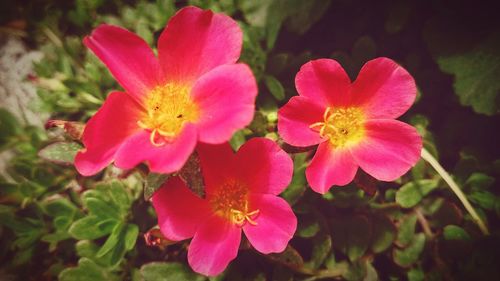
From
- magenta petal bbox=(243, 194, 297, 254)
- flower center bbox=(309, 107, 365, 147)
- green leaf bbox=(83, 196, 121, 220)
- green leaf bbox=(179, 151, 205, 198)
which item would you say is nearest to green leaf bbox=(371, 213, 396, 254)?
flower center bbox=(309, 107, 365, 147)

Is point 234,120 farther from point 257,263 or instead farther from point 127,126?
point 257,263

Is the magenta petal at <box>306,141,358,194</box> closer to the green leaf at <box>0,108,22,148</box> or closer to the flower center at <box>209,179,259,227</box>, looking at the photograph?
the flower center at <box>209,179,259,227</box>

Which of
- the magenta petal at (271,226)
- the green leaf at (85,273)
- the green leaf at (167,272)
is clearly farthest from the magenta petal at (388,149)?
the green leaf at (85,273)

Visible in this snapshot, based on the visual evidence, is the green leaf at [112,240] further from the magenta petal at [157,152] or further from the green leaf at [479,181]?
the green leaf at [479,181]

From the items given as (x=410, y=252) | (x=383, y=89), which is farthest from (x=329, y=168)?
(x=410, y=252)

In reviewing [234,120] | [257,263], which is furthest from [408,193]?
[234,120]

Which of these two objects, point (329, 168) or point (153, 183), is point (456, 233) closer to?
point (329, 168)
